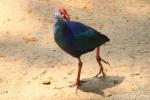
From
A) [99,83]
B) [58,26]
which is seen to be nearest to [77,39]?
[58,26]

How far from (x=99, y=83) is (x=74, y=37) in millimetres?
675

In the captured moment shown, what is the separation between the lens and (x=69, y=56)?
583 cm

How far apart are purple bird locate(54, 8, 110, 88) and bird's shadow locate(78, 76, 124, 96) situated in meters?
0.11

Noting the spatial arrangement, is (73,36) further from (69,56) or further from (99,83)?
(69,56)

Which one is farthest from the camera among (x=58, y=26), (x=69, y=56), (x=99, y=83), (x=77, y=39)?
(x=69, y=56)

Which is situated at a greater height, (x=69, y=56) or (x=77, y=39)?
(x=77, y=39)

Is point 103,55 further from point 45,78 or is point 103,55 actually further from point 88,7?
point 88,7

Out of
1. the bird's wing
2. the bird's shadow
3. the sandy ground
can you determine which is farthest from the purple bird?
the sandy ground

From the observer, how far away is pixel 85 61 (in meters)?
5.70

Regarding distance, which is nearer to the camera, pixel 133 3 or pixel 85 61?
pixel 85 61

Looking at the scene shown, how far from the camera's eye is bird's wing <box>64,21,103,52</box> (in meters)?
4.98

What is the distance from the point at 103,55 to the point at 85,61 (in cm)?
26

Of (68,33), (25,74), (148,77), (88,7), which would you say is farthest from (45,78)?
(88,7)

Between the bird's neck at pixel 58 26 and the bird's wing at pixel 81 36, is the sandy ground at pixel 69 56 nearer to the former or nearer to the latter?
the bird's wing at pixel 81 36
